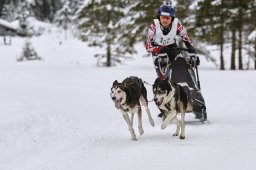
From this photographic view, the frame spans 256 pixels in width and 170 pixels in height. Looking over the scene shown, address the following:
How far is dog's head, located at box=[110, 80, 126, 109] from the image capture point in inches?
291

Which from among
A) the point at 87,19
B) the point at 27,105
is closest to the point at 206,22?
the point at 87,19

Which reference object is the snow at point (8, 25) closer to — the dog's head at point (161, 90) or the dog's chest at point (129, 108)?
the dog's chest at point (129, 108)

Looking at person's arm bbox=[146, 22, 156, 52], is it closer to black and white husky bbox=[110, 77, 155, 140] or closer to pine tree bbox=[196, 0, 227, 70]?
black and white husky bbox=[110, 77, 155, 140]

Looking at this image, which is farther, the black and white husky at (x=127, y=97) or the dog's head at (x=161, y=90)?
the black and white husky at (x=127, y=97)

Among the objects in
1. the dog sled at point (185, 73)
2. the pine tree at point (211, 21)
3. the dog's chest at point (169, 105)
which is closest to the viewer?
the dog's chest at point (169, 105)

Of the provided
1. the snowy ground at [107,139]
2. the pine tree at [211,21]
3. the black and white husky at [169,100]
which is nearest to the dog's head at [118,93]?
the black and white husky at [169,100]

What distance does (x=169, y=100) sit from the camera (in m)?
7.30

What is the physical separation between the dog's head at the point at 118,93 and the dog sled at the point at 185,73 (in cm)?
133

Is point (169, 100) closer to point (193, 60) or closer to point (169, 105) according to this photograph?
point (169, 105)

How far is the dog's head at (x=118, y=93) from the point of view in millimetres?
7391

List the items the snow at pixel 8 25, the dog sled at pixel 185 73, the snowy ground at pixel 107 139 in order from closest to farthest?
the snowy ground at pixel 107 139, the dog sled at pixel 185 73, the snow at pixel 8 25

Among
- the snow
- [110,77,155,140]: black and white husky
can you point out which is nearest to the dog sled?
[110,77,155,140]: black and white husky

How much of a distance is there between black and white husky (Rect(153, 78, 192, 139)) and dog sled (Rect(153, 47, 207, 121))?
89cm

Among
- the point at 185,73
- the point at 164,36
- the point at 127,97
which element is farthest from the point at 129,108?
the point at 164,36
